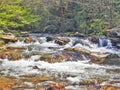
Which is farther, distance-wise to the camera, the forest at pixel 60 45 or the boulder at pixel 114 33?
the boulder at pixel 114 33

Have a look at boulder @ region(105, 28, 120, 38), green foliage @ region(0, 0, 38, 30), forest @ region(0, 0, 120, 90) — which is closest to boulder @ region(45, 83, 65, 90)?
forest @ region(0, 0, 120, 90)

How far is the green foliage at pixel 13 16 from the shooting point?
3653 centimetres

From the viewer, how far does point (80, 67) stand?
17641 millimetres

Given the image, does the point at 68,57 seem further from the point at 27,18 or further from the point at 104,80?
the point at 27,18

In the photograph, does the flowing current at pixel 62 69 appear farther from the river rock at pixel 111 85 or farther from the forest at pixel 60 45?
the river rock at pixel 111 85

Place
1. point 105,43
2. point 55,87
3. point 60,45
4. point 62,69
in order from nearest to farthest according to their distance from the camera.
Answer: point 55,87 → point 62,69 → point 60,45 → point 105,43

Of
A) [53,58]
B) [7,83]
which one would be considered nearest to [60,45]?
[53,58]

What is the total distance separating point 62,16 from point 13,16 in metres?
5.92

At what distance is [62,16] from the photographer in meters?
38.8

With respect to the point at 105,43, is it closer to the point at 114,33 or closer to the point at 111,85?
the point at 114,33

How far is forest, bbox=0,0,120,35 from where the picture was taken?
118 feet

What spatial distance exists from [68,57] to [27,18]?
21.0m

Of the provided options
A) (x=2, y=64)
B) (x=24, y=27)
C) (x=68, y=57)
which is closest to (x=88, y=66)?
(x=68, y=57)

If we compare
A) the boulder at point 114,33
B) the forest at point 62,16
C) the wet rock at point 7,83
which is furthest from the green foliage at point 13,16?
the wet rock at point 7,83
